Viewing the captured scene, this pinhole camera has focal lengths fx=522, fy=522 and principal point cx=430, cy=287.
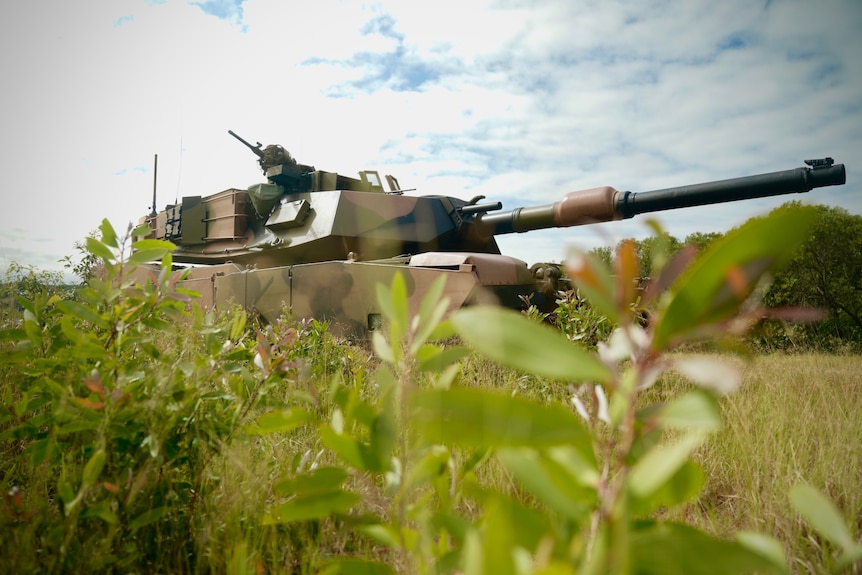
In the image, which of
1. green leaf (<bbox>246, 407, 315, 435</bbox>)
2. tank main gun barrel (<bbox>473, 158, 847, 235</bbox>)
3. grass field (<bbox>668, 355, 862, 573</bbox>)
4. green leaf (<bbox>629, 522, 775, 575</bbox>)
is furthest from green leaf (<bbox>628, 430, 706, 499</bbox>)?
tank main gun barrel (<bbox>473, 158, 847, 235</bbox>)

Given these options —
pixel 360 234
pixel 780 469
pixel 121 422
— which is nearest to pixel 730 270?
pixel 121 422

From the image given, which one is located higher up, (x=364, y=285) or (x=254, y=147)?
(x=254, y=147)

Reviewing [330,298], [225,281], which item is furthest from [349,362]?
[225,281]

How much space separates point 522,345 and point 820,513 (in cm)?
30

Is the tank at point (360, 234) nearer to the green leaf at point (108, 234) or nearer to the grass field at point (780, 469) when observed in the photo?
the grass field at point (780, 469)

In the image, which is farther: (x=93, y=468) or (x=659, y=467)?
(x=93, y=468)

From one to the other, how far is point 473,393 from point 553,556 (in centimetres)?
18

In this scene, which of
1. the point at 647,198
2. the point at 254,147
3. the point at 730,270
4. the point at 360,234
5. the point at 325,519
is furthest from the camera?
the point at 254,147

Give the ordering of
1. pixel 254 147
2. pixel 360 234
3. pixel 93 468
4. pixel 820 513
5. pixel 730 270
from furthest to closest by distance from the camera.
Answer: pixel 254 147
pixel 360 234
pixel 93 468
pixel 820 513
pixel 730 270

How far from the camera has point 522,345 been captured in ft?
1.16

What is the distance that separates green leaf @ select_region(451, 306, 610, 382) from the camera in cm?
34

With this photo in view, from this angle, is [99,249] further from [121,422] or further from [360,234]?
[360,234]

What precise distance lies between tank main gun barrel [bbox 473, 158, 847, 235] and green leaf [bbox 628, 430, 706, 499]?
4.24 metres

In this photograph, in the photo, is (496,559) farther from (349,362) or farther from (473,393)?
(349,362)
